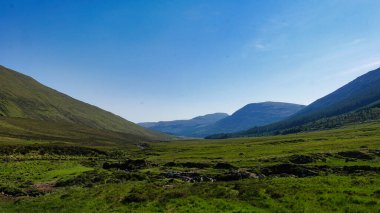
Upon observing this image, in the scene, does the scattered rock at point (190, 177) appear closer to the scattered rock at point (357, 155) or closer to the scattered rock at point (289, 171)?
the scattered rock at point (289, 171)

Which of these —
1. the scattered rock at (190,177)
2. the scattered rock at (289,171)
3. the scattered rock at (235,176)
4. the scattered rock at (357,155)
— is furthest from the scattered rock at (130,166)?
the scattered rock at (357,155)

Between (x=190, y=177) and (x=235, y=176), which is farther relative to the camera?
(x=190, y=177)

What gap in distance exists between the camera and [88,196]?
39.7m

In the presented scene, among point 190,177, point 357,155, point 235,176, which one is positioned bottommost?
point 190,177

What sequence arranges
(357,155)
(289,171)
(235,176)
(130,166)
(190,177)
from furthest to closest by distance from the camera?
(130,166)
(357,155)
(190,177)
(289,171)
(235,176)

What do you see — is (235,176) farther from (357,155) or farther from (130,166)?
(357,155)

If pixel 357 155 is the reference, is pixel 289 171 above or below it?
A: below

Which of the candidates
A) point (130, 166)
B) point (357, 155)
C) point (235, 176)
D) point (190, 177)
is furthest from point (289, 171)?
point (130, 166)

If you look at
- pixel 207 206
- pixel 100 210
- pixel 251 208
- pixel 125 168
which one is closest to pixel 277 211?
pixel 251 208

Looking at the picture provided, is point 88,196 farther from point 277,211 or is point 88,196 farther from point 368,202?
point 368,202

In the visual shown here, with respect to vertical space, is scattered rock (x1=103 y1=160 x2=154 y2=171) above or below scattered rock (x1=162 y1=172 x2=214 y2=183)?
above

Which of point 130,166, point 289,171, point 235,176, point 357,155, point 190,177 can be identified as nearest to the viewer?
point 235,176

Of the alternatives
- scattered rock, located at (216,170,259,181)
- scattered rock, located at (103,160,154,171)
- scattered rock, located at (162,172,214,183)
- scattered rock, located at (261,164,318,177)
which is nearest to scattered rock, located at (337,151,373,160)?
scattered rock, located at (261,164,318,177)

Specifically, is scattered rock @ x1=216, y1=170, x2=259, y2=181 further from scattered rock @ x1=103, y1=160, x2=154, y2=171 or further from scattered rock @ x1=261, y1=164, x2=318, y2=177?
scattered rock @ x1=103, y1=160, x2=154, y2=171
